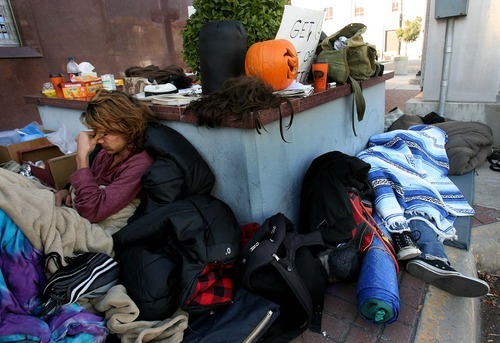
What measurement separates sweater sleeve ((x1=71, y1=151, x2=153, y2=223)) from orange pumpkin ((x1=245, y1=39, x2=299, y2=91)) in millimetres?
962

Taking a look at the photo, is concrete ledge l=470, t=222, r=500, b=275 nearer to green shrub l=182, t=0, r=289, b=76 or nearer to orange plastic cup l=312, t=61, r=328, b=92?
orange plastic cup l=312, t=61, r=328, b=92

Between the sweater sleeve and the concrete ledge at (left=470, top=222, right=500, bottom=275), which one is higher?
the sweater sleeve

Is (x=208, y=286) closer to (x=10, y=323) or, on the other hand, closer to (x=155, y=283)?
(x=155, y=283)

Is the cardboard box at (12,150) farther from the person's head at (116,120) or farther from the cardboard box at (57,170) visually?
the person's head at (116,120)

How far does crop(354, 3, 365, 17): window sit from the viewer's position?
3045 cm

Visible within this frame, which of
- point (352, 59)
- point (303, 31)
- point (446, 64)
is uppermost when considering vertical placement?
point (303, 31)

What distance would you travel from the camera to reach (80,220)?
73.2 inches

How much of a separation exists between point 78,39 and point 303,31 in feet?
15.4

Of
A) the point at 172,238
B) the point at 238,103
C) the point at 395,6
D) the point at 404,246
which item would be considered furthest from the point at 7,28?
the point at 395,6

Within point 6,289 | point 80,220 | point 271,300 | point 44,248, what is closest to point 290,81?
point 271,300

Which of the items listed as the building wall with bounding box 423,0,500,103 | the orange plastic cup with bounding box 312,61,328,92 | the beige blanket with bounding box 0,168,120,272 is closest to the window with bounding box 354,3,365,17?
the building wall with bounding box 423,0,500,103

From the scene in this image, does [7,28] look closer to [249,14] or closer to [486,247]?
[249,14]

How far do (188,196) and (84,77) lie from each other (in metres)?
2.35

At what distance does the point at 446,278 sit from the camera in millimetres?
1939
